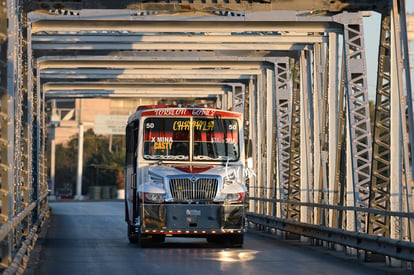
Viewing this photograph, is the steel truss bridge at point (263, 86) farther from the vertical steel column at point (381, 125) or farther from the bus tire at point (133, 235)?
the bus tire at point (133, 235)

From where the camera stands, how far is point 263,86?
1599 inches

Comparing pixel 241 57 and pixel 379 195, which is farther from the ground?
pixel 241 57

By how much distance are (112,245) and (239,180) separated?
3.38m

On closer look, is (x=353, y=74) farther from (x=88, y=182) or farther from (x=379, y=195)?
(x=88, y=182)

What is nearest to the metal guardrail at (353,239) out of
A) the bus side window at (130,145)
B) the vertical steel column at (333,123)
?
the vertical steel column at (333,123)

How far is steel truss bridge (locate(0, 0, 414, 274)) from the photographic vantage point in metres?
19.0

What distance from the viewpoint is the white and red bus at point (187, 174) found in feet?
78.8

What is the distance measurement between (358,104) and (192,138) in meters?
3.91

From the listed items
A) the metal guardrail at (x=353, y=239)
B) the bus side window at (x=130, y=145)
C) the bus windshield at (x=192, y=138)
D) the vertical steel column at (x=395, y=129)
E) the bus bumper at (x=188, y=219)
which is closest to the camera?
the metal guardrail at (x=353, y=239)

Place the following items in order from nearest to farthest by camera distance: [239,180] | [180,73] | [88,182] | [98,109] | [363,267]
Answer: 1. [363,267]
2. [239,180]
3. [180,73]
4. [88,182]
5. [98,109]

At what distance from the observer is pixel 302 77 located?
105 feet

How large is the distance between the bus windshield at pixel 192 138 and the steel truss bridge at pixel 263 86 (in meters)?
2.55

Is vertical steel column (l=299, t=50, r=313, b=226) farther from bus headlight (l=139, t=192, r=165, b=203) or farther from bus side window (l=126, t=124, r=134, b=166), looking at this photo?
Answer: bus headlight (l=139, t=192, r=165, b=203)

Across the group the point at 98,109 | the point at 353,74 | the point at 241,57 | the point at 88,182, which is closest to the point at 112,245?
the point at 353,74
